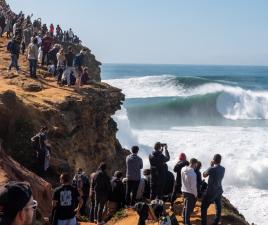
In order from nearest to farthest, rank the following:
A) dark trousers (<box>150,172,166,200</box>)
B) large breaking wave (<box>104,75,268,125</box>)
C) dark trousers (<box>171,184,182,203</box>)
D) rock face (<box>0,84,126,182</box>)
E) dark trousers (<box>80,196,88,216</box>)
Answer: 1. dark trousers (<box>150,172,166,200</box>)
2. dark trousers (<box>171,184,182,203</box>)
3. dark trousers (<box>80,196,88,216</box>)
4. rock face (<box>0,84,126,182</box>)
5. large breaking wave (<box>104,75,268,125</box>)

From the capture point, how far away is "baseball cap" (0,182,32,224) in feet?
9.98

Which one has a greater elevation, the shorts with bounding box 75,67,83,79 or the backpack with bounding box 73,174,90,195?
the shorts with bounding box 75,67,83,79

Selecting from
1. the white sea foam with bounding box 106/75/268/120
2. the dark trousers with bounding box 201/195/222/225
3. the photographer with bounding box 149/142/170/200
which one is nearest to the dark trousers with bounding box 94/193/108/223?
the photographer with bounding box 149/142/170/200

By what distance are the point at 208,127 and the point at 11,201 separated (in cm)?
3730

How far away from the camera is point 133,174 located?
1115 centimetres

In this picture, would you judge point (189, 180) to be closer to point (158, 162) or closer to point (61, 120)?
point (158, 162)

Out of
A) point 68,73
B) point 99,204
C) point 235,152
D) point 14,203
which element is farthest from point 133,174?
point 235,152

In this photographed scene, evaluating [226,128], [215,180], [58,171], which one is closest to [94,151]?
[58,171]

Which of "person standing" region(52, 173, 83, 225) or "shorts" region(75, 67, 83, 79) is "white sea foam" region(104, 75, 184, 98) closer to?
"shorts" region(75, 67, 83, 79)

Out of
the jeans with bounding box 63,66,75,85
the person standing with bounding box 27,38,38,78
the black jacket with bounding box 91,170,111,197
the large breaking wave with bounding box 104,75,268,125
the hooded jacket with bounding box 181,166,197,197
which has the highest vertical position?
the person standing with bounding box 27,38,38,78

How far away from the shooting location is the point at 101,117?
1931cm

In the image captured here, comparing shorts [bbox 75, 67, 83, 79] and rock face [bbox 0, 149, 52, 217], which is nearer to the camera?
rock face [bbox 0, 149, 52, 217]

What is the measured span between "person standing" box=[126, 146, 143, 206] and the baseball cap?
7674 mm

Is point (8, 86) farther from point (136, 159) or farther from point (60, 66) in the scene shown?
point (136, 159)
